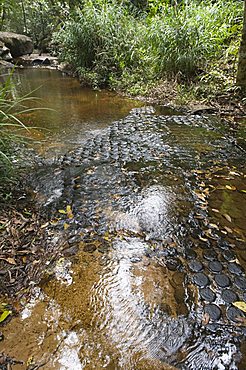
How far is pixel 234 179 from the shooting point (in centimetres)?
237

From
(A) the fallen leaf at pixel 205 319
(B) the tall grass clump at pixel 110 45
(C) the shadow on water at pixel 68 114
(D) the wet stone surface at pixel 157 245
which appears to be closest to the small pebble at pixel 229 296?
(D) the wet stone surface at pixel 157 245

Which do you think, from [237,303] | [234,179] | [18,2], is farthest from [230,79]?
[18,2]

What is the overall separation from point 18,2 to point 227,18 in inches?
744

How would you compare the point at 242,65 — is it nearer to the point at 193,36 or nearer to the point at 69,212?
the point at 193,36

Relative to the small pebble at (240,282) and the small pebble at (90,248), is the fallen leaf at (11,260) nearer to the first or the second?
A: the small pebble at (90,248)

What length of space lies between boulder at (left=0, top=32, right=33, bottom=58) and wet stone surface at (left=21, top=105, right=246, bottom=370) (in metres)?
15.3

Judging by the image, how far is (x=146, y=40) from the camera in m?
6.14

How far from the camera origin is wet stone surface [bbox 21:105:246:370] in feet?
3.70

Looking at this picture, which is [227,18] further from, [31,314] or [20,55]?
[20,55]

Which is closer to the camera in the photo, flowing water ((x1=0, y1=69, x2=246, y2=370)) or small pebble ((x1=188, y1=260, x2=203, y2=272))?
flowing water ((x1=0, y1=69, x2=246, y2=370))

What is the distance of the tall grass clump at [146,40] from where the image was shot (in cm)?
518

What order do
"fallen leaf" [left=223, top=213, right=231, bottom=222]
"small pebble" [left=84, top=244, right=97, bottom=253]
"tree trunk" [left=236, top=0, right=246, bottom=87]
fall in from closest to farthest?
"small pebble" [left=84, top=244, right=97, bottom=253], "fallen leaf" [left=223, top=213, right=231, bottom=222], "tree trunk" [left=236, top=0, right=246, bottom=87]

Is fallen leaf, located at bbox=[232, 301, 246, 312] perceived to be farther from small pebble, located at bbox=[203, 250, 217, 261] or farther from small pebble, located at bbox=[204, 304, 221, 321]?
small pebble, located at bbox=[203, 250, 217, 261]

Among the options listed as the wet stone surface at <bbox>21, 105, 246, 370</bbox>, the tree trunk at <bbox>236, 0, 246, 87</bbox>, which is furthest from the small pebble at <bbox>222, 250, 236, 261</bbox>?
the tree trunk at <bbox>236, 0, 246, 87</bbox>
